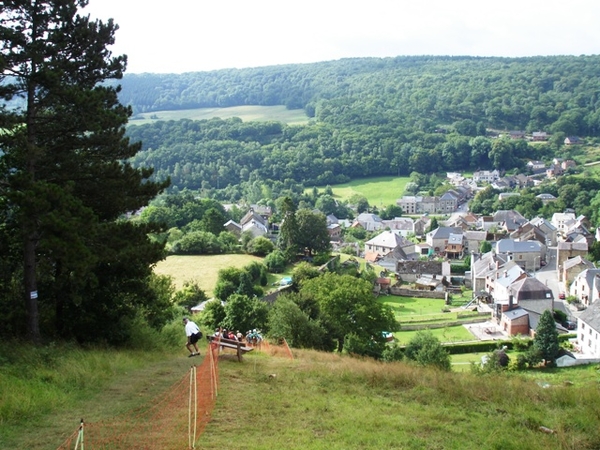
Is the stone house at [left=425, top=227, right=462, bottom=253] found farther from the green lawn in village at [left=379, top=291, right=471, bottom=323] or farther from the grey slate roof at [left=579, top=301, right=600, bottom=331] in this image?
the grey slate roof at [left=579, top=301, right=600, bottom=331]

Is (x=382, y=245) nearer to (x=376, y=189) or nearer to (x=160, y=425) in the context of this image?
(x=376, y=189)

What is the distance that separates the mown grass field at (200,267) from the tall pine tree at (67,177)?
999 inches

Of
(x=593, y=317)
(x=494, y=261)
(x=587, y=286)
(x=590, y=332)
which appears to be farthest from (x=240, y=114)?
(x=590, y=332)

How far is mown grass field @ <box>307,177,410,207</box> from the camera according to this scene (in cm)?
8894

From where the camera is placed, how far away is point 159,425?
27.3 feet

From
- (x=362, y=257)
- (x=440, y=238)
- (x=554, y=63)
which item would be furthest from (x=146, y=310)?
(x=554, y=63)

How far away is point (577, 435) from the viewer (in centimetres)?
855

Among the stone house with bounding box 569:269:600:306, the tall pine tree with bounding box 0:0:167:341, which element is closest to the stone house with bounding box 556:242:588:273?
the stone house with bounding box 569:269:600:306

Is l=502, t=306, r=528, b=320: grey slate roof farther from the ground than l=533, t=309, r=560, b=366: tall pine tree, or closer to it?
closer to it

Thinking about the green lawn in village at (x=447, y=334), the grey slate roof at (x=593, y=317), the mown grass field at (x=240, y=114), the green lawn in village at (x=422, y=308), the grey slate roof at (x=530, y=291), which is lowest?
the green lawn in village at (x=422, y=308)

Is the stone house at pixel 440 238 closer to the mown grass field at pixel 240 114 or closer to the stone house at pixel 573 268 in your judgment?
the stone house at pixel 573 268

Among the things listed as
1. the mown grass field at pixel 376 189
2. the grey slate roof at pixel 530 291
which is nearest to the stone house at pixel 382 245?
the grey slate roof at pixel 530 291

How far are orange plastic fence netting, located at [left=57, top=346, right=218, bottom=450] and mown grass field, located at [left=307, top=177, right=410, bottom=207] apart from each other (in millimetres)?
77625

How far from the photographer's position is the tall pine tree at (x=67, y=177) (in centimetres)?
1081
